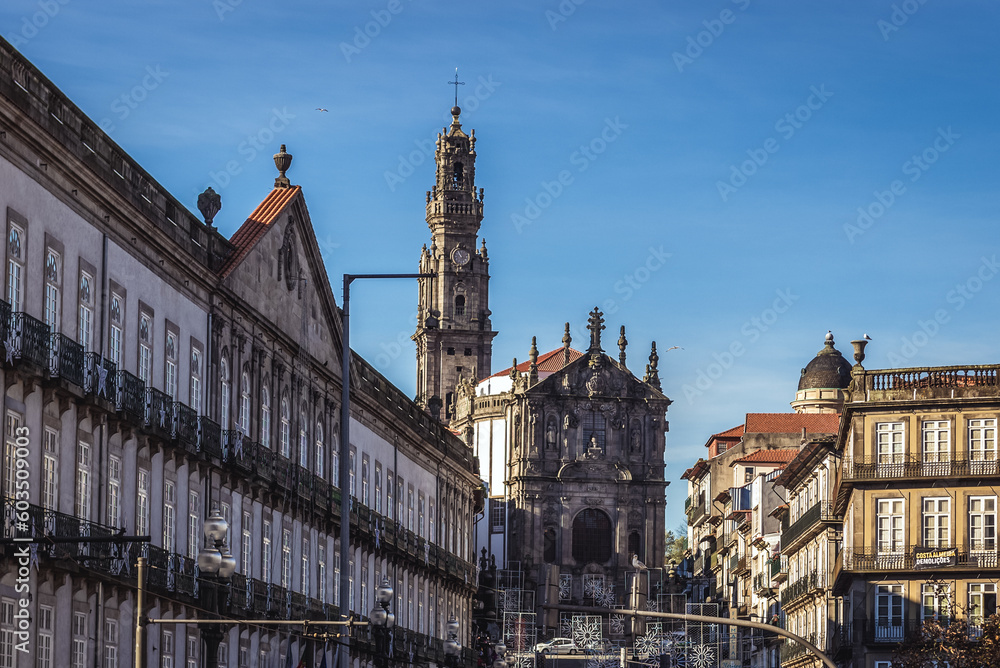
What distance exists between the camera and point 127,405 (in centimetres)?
4206

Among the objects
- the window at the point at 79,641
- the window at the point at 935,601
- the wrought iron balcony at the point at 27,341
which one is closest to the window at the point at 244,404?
the window at the point at 79,641

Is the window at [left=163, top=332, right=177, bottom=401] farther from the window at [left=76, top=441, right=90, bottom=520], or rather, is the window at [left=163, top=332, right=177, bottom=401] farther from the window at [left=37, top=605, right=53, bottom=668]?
the window at [left=37, top=605, right=53, bottom=668]

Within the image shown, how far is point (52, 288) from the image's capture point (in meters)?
38.4

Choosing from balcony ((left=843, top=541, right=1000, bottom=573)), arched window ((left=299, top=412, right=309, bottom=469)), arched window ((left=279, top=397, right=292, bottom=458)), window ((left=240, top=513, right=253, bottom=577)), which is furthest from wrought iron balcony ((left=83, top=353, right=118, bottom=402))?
balcony ((left=843, top=541, right=1000, bottom=573))

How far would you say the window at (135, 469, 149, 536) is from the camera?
143 feet

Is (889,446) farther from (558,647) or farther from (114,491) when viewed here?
(558,647)

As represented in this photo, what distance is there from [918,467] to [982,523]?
3.08 meters

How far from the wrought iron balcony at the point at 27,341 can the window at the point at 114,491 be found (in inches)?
212

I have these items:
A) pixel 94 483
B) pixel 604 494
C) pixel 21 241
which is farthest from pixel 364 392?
pixel 604 494

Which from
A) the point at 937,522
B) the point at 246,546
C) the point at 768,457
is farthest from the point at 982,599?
the point at 768,457

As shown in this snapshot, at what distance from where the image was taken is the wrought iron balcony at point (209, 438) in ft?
159

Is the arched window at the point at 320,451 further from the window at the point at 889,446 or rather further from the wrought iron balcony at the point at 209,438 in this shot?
the window at the point at 889,446

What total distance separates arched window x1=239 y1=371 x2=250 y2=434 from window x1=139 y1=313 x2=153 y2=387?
846cm

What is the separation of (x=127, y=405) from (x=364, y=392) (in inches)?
986
